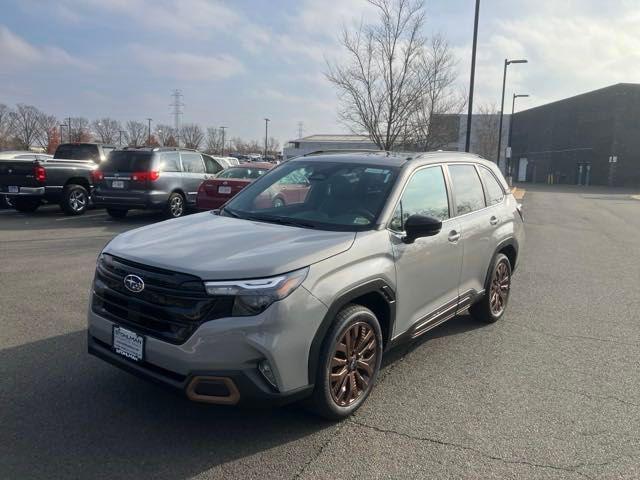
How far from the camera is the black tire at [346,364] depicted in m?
3.31

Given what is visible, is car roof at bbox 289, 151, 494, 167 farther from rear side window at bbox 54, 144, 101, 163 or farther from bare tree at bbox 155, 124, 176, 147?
bare tree at bbox 155, 124, 176, 147

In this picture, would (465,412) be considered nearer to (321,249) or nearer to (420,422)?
(420,422)

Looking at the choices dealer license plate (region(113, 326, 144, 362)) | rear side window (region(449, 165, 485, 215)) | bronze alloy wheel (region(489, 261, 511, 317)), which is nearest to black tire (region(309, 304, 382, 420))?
dealer license plate (region(113, 326, 144, 362))

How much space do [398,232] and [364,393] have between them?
1182mm

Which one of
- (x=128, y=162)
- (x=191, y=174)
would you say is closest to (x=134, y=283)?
(x=128, y=162)

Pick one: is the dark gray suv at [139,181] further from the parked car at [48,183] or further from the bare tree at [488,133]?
the bare tree at [488,133]

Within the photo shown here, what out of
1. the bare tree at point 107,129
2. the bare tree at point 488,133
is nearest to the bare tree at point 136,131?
the bare tree at point 107,129

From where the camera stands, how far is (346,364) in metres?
3.54

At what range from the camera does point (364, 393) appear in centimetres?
372

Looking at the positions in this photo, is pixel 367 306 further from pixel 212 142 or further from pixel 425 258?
pixel 212 142

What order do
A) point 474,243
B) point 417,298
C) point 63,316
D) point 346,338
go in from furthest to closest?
point 63,316
point 474,243
point 417,298
point 346,338

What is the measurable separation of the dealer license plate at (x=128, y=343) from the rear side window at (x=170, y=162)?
Answer: 33.7ft

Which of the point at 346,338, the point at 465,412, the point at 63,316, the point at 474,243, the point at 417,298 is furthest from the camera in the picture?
the point at 63,316

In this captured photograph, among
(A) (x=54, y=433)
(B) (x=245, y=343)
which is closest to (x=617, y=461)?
(B) (x=245, y=343)
